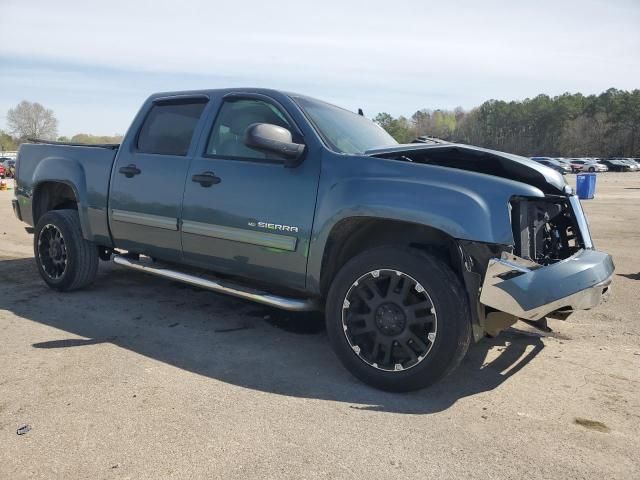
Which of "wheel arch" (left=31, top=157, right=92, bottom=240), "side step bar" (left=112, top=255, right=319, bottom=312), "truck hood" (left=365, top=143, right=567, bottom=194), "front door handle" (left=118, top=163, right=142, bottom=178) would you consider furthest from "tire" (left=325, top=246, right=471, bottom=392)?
"wheel arch" (left=31, top=157, right=92, bottom=240)

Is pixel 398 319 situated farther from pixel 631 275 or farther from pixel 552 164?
pixel 631 275

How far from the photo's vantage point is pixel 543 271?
9.59 feet

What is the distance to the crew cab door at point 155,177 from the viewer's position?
4312 millimetres

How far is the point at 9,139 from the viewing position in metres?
113

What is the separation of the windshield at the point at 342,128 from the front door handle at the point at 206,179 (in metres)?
0.83

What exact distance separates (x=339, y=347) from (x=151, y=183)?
2.17 meters

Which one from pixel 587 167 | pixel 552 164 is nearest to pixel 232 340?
pixel 552 164

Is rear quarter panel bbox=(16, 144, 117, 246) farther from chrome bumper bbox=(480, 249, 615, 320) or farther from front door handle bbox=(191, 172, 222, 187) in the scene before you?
chrome bumper bbox=(480, 249, 615, 320)

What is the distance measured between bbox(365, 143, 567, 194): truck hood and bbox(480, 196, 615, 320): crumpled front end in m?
0.14

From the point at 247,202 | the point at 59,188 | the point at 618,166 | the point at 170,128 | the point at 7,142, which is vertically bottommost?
the point at 59,188

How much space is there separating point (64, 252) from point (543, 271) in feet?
14.4

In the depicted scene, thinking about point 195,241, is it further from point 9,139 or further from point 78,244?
point 9,139

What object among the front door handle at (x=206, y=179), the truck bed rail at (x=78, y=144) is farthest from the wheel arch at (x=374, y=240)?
the truck bed rail at (x=78, y=144)

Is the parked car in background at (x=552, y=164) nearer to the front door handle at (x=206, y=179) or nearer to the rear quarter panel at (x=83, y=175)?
the front door handle at (x=206, y=179)
